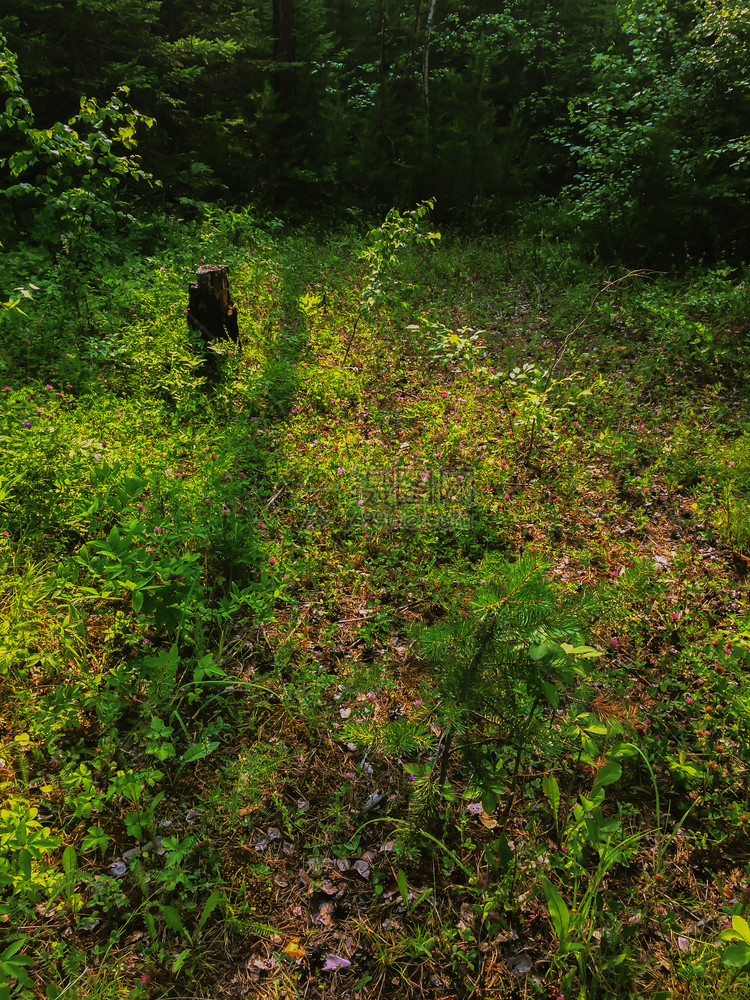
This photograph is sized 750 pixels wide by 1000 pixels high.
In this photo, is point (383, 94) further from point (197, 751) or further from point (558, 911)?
point (558, 911)

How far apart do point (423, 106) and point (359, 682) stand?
42.7ft

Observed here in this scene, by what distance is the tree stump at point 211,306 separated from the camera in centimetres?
538

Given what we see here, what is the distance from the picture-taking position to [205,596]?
328 cm

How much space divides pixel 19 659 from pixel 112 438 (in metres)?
2.00

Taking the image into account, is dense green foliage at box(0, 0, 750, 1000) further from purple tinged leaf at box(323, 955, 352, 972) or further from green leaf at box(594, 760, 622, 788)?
green leaf at box(594, 760, 622, 788)

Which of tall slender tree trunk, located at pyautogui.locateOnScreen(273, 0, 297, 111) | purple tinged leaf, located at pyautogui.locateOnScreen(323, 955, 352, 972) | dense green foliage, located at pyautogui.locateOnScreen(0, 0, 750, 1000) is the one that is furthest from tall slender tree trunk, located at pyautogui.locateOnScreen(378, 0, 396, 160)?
purple tinged leaf, located at pyautogui.locateOnScreen(323, 955, 352, 972)

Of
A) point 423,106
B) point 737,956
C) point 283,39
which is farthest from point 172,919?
point 423,106

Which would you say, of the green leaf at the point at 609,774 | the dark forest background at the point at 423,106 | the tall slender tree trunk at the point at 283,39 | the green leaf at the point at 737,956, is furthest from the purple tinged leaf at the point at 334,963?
the tall slender tree trunk at the point at 283,39

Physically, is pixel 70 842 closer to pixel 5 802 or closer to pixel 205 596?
pixel 5 802

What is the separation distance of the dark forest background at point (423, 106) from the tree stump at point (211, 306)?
1450 mm

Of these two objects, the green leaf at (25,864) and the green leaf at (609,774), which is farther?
the green leaf at (609,774)

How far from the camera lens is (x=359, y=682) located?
116 inches

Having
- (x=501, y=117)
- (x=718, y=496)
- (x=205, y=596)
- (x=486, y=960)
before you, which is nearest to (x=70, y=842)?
(x=205, y=596)

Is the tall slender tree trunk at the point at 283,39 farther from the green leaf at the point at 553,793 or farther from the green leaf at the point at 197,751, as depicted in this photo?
the green leaf at the point at 553,793
